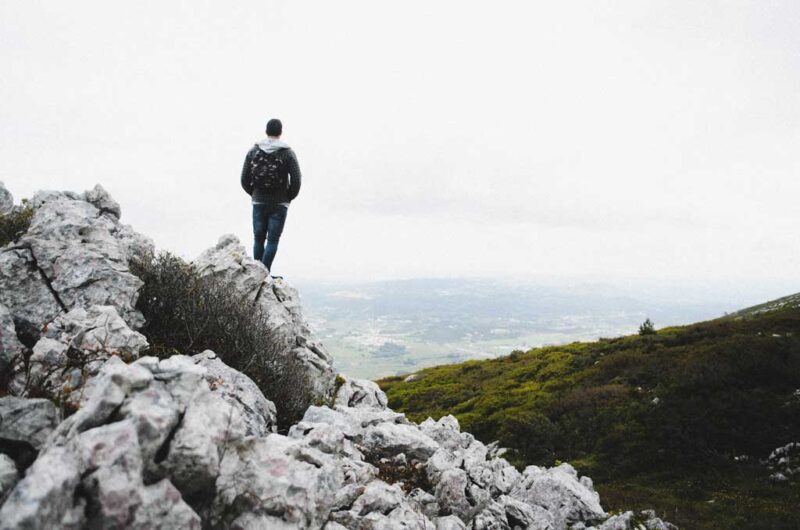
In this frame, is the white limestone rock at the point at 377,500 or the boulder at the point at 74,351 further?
the white limestone rock at the point at 377,500

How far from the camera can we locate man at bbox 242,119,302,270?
12242mm

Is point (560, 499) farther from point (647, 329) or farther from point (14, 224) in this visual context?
point (647, 329)

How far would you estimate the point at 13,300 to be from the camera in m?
7.11

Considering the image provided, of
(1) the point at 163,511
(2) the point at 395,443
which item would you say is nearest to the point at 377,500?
(2) the point at 395,443

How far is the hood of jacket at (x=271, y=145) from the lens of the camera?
1230cm

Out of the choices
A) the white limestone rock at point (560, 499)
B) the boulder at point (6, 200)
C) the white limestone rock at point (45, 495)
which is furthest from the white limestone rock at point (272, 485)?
the boulder at point (6, 200)

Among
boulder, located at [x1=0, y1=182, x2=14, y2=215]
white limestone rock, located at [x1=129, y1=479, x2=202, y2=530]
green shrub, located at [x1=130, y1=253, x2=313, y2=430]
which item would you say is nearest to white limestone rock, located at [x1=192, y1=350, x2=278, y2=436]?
green shrub, located at [x1=130, y1=253, x2=313, y2=430]

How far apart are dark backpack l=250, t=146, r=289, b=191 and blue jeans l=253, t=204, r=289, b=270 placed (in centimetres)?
63

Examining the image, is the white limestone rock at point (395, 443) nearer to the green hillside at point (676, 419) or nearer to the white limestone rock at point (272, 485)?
the white limestone rock at point (272, 485)

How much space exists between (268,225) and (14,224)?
596 cm

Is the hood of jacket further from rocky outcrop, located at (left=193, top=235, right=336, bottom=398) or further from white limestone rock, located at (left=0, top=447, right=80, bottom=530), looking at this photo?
white limestone rock, located at (left=0, top=447, right=80, bottom=530)

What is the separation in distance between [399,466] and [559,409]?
58.5 feet

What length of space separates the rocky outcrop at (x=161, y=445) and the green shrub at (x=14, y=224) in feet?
2.94

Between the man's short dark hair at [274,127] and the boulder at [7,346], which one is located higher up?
the man's short dark hair at [274,127]
